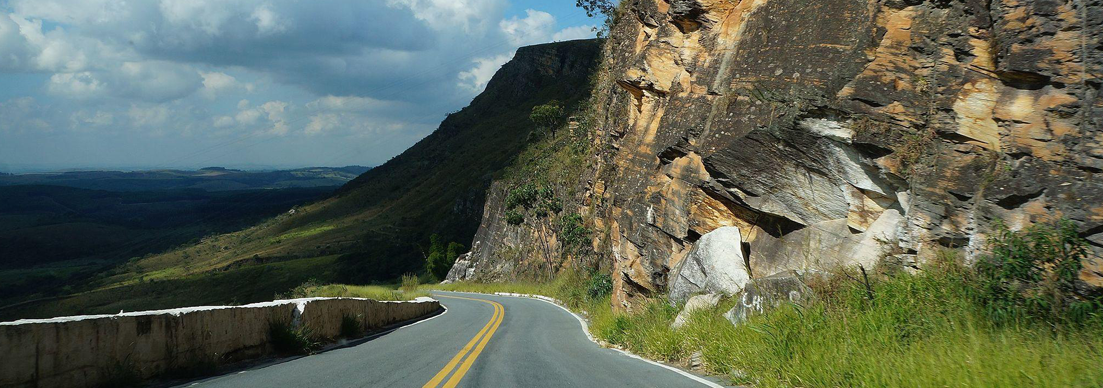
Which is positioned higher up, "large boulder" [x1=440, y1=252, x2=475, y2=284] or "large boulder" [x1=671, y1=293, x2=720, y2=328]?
"large boulder" [x1=671, y1=293, x2=720, y2=328]

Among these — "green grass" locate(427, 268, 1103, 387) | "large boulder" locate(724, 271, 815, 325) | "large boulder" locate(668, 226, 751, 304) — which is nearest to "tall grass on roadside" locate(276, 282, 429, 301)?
"large boulder" locate(668, 226, 751, 304)

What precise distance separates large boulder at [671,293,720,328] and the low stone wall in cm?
672

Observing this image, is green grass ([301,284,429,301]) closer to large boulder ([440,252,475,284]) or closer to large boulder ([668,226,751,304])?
large boulder ([668,226,751,304])

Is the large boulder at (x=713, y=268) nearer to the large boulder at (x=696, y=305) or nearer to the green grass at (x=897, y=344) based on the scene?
the large boulder at (x=696, y=305)

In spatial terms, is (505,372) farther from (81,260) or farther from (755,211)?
(81,260)

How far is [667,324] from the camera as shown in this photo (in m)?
12.0

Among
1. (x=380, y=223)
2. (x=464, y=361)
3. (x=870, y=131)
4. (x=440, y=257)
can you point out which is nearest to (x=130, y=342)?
(x=464, y=361)

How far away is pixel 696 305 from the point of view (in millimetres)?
11773

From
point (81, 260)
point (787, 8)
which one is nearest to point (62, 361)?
point (787, 8)

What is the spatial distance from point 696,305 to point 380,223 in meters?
114

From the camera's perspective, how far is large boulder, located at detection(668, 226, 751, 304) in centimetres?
1236

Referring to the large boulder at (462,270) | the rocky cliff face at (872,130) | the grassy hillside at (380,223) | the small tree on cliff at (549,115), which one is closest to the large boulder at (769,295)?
the rocky cliff face at (872,130)

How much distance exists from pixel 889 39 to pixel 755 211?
153 inches

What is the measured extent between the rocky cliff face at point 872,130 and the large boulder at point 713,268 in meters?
0.29
